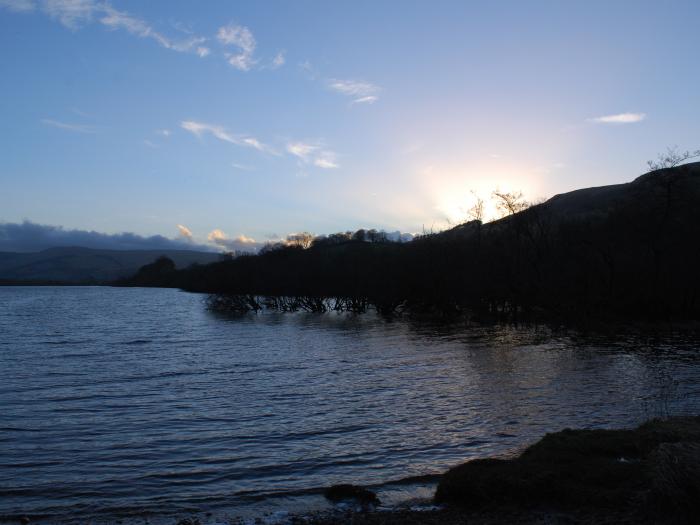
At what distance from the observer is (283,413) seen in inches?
796

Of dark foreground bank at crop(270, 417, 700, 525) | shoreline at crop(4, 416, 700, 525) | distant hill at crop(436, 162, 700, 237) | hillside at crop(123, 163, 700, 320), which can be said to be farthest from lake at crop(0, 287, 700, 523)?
distant hill at crop(436, 162, 700, 237)

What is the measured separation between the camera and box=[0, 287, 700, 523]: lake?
1297 centimetres

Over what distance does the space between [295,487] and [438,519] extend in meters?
3.84

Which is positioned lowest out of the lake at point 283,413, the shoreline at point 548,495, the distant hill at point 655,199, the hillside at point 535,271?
the lake at point 283,413

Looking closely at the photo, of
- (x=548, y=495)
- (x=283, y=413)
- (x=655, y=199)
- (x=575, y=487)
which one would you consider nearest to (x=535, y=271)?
(x=655, y=199)

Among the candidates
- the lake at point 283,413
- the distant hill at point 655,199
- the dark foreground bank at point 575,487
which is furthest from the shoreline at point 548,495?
the distant hill at point 655,199

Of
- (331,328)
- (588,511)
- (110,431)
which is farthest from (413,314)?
(588,511)

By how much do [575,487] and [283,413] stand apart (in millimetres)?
11292

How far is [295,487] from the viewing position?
42.4 ft

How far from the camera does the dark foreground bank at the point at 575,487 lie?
9.42 m

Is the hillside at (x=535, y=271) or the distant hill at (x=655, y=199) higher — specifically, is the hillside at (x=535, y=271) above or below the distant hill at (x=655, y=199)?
below

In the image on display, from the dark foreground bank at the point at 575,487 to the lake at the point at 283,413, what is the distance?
1.25 metres

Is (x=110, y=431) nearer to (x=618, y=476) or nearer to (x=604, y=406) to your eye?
(x=618, y=476)

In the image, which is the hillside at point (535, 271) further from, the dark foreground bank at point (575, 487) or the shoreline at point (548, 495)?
the shoreline at point (548, 495)
